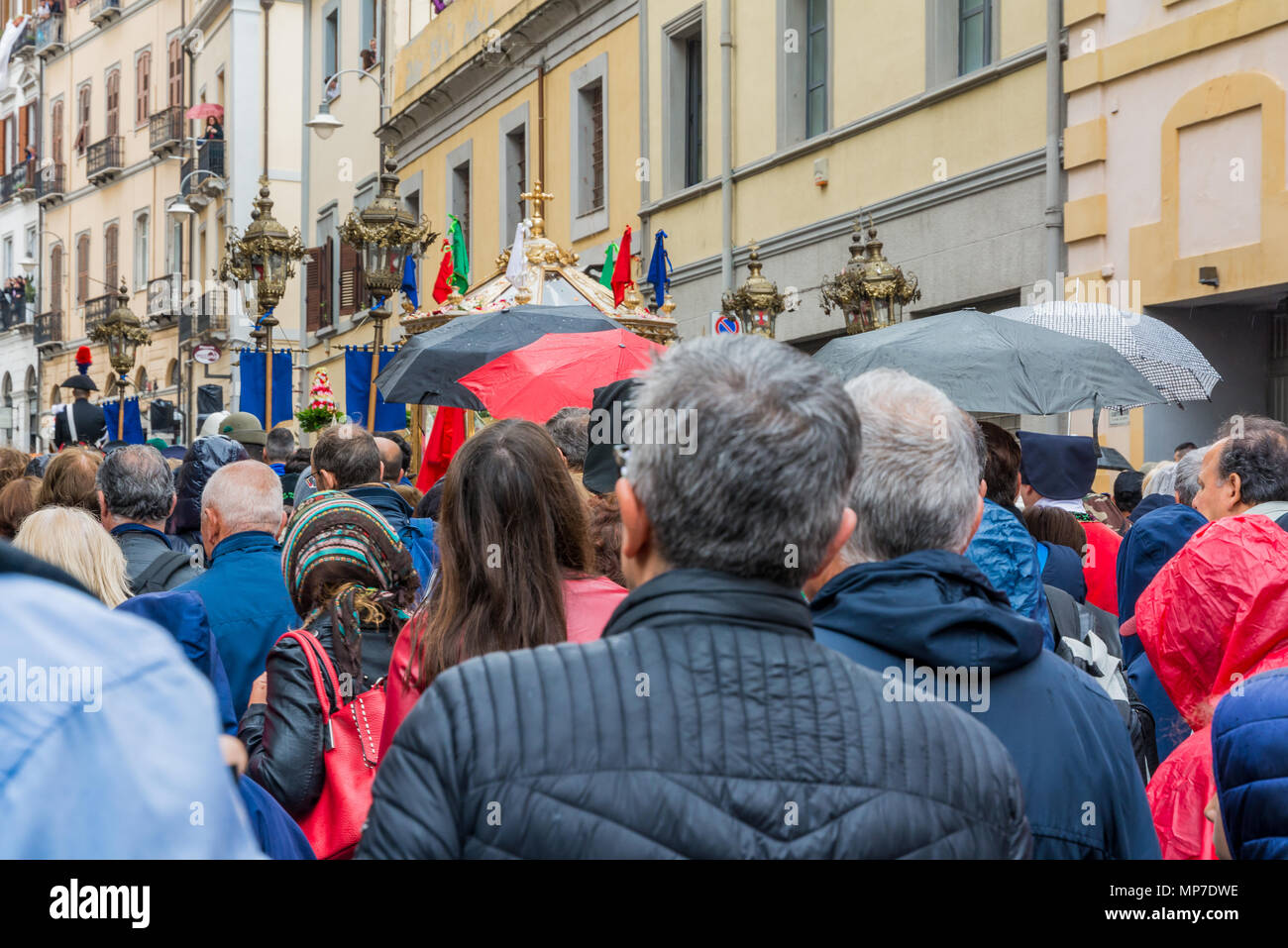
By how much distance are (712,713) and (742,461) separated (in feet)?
1.08

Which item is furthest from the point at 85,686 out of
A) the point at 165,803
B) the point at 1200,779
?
the point at 1200,779

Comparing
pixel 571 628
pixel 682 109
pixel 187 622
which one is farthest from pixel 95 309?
pixel 571 628

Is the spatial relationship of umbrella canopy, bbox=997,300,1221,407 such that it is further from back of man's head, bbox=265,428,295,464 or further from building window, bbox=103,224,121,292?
building window, bbox=103,224,121,292

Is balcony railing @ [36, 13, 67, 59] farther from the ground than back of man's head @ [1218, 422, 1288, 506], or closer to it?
farther from the ground

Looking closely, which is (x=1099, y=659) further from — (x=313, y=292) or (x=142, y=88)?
(x=142, y=88)

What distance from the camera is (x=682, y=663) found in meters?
1.92

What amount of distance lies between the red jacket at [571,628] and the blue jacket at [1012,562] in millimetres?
1074

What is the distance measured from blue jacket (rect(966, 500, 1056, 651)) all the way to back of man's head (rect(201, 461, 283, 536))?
229cm

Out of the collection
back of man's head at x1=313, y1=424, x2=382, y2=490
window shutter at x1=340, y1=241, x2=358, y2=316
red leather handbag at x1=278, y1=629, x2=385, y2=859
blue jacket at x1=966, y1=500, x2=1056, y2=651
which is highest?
window shutter at x1=340, y1=241, x2=358, y2=316

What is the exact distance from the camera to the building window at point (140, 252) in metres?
45.1

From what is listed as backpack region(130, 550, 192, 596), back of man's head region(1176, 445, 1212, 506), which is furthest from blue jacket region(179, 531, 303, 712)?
back of man's head region(1176, 445, 1212, 506)

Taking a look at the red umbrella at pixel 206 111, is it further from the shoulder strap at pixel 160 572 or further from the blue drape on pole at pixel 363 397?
the shoulder strap at pixel 160 572

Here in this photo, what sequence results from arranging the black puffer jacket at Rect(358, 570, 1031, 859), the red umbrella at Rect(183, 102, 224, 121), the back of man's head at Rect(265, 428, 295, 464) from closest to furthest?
the black puffer jacket at Rect(358, 570, 1031, 859), the back of man's head at Rect(265, 428, 295, 464), the red umbrella at Rect(183, 102, 224, 121)

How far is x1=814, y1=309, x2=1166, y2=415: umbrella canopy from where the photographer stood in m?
6.76
